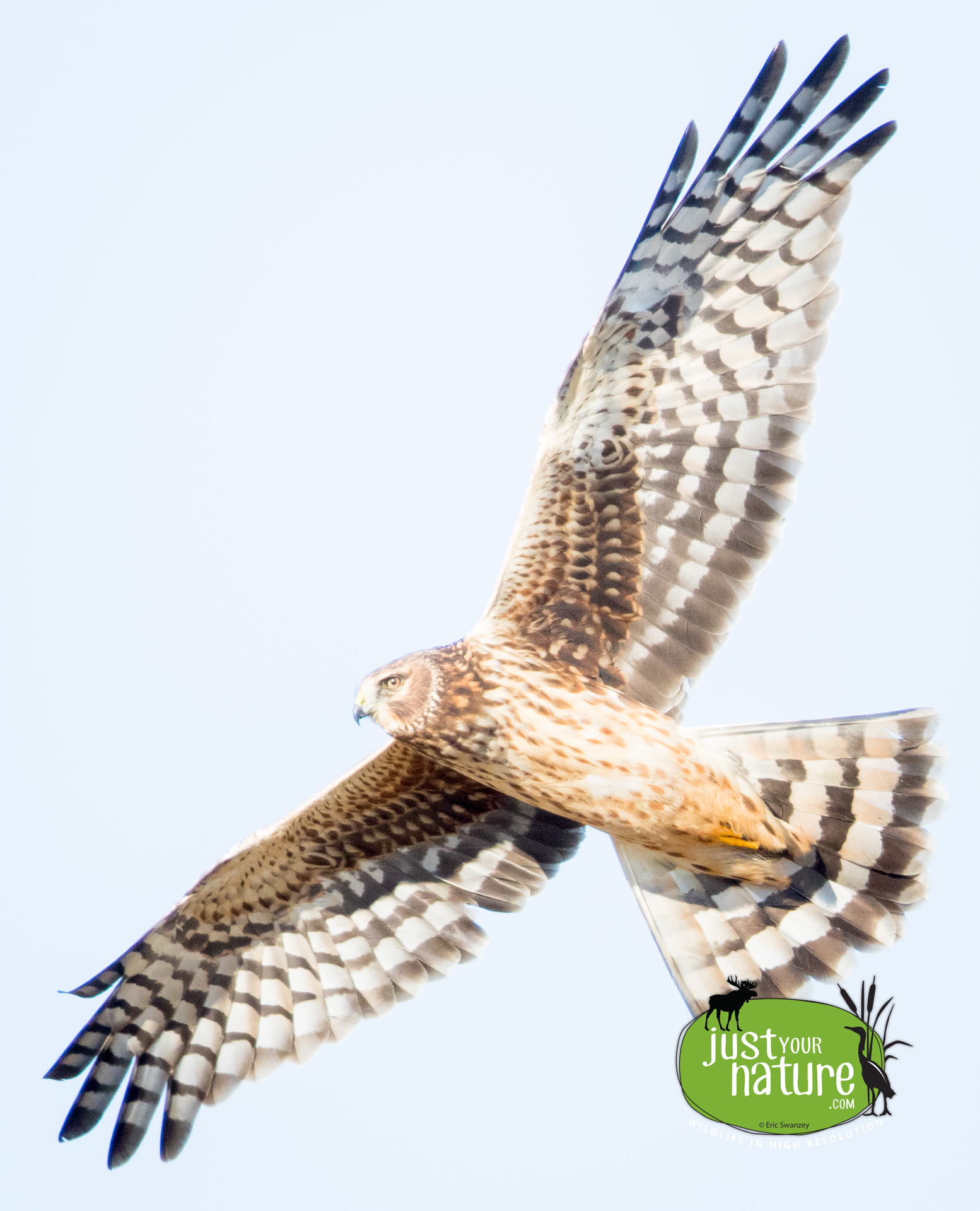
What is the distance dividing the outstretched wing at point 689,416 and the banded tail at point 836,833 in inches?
21.5

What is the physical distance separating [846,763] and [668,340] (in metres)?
2.04

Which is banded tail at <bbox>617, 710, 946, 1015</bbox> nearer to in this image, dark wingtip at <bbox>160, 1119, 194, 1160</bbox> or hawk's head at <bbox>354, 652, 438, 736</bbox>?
hawk's head at <bbox>354, 652, 438, 736</bbox>

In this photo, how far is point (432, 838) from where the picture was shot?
7.72m

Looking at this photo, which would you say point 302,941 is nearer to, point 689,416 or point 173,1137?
point 173,1137

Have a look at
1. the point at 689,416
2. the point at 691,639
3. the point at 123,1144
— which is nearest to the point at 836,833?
the point at 691,639

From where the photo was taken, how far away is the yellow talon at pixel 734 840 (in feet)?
22.0

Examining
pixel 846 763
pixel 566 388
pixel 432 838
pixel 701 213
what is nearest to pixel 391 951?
pixel 432 838

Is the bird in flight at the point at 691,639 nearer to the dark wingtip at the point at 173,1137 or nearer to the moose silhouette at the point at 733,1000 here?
the moose silhouette at the point at 733,1000

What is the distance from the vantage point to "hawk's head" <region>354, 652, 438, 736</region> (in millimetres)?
6609

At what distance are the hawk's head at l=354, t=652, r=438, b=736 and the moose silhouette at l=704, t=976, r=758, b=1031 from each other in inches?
77.4

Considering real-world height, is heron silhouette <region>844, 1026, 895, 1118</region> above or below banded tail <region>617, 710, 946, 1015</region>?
below

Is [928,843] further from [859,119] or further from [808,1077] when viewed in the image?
[859,119]

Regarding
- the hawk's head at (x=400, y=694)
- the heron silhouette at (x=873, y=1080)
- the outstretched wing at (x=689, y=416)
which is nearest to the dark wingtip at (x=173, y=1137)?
the hawk's head at (x=400, y=694)

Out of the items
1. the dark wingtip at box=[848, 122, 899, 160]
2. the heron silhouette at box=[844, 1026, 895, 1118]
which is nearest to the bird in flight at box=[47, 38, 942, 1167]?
the dark wingtip at box=[848, 122, 899, 160]
